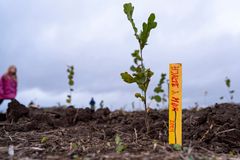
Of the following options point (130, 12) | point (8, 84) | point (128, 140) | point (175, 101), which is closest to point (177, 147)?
point (175, 101)

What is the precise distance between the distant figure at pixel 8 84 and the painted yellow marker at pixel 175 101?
8065 millimetres

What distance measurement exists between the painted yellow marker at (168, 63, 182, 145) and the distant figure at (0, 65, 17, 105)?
807 centimetres

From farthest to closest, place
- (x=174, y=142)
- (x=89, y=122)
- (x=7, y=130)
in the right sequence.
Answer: (x=89, y=122), (x=7, y=130), (x=174, y=142)

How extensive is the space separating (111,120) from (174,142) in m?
2.07

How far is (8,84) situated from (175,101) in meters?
8.17

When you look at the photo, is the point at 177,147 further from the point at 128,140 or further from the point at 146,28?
the point at 146,28

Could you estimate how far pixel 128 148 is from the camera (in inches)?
124

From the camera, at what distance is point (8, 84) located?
35.4ft

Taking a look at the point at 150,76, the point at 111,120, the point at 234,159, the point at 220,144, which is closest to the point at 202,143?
the point at 220,144

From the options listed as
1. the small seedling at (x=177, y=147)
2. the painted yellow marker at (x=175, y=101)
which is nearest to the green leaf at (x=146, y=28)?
the painted yellow marker at (x=175, y=101)

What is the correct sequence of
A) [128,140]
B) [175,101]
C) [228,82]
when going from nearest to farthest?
[175,101] < [128,140] < [228,82]

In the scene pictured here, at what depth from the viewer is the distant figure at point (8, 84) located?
35.3ft

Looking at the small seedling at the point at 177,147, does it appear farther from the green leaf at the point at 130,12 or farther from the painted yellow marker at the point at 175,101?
the green leaf at the point at 130,12

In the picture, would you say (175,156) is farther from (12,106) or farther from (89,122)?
(12,106)
